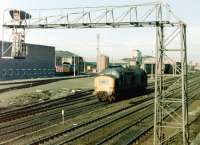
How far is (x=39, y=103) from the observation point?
37438mm

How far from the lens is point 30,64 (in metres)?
67.2

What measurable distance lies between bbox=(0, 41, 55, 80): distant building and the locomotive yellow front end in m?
22.1

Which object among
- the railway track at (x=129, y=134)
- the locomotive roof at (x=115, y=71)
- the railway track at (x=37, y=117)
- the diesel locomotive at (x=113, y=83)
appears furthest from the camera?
the locomotive roof at (x=115, y=71)

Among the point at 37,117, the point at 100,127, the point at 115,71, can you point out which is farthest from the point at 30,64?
the point at 100,127

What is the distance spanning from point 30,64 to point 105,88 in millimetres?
31651

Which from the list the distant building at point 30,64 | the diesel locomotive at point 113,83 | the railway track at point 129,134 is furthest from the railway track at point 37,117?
the distant building at point 30,64

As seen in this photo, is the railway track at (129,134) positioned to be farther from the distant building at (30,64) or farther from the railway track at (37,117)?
the distant building at (30,64)

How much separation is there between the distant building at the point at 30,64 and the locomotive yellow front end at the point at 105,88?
72.7 feet

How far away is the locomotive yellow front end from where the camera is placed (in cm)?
3806

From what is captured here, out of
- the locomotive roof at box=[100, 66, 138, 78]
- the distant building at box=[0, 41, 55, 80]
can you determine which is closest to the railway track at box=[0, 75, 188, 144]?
the locomotive roof at box=[100, 66, 138, 78]

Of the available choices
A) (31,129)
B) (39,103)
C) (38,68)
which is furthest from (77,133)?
(38,68)

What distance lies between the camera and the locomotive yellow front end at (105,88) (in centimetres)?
3806

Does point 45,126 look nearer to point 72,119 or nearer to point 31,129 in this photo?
point 31,129

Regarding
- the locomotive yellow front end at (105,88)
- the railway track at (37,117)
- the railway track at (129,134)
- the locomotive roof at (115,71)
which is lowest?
the railway track at (129,134)
